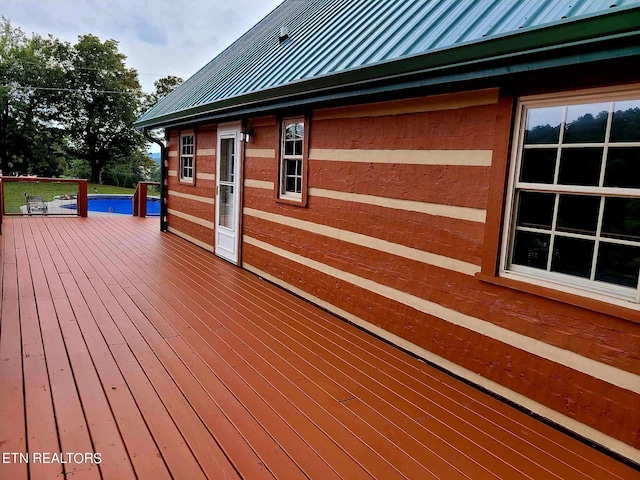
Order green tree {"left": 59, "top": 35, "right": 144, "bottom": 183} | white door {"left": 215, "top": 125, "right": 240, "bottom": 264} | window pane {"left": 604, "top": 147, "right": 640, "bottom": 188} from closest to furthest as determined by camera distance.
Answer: window pane {"left": 604, "top": 147, "right": 640, "bottom": 188}, white door {"left": 215, "top": 125, "right": 240, "bottom": 264}, green tree {"left": 59, "top": 35, "right": 144, "bottom": 183}

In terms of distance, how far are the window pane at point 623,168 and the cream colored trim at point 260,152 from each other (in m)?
3.74

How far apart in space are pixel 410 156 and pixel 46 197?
10643mm

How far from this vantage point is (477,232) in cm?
293

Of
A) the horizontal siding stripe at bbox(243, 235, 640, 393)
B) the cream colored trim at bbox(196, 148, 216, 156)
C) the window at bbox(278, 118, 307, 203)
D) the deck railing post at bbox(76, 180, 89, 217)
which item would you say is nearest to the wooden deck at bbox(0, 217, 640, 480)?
the horizontal siding stripe at bbox(243, 235, 640, 393)

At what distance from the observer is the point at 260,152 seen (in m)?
5.68

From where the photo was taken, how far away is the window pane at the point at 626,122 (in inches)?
85.4

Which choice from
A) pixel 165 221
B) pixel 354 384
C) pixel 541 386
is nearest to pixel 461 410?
pixel 541 386

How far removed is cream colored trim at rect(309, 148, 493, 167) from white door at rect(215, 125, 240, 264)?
2.06 metres

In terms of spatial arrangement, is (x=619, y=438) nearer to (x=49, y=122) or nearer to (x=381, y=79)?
(x=381, y=79)

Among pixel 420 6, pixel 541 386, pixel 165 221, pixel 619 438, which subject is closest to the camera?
pixel 619 438

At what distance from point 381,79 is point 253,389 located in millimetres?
2320

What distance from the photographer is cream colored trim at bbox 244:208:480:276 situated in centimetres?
307

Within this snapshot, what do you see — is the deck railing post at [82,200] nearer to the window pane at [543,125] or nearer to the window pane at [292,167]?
the window pane at [292,167]

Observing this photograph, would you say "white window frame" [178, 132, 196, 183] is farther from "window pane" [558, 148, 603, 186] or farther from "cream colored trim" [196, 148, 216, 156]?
"window pane" [558, 148, 603, 186]
